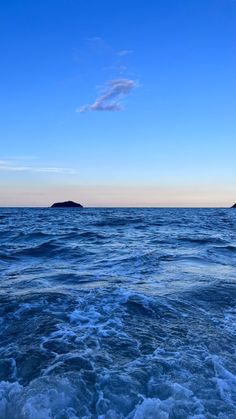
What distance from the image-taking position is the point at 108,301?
25.4ft

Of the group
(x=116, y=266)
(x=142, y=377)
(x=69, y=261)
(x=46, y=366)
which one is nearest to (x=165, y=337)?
(x=142, y=377)

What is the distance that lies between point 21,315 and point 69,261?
248 inches

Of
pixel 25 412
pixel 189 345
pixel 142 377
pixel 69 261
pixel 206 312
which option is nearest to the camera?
pixel 25 412

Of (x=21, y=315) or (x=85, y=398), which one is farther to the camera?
(x=21, y=315)

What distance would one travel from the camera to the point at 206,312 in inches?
285

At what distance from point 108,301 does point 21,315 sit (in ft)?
6.42

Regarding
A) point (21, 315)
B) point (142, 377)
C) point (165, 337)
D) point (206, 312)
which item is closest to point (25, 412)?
point (142, 377)

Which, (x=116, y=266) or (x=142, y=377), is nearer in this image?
(x=142, y=377)

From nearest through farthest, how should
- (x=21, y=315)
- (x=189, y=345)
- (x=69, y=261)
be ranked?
(x=189, y=345) < (x=21, y=315) < (x=69, y=261)

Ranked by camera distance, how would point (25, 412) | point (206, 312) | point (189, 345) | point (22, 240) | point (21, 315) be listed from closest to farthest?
point (25, 412), point (189, 345), point (21, 315), point (206, 312), point (22, 240)

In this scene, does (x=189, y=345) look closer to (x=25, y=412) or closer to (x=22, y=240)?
(x=25, y=412)

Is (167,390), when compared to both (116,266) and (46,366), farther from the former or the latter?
(116,266)

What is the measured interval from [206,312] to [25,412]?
457 cm

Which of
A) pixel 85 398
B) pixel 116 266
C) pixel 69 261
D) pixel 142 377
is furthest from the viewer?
pixel 69 261
